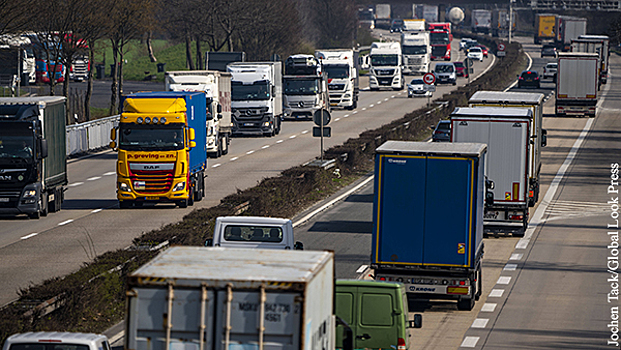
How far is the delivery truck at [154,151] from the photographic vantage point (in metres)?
31.1

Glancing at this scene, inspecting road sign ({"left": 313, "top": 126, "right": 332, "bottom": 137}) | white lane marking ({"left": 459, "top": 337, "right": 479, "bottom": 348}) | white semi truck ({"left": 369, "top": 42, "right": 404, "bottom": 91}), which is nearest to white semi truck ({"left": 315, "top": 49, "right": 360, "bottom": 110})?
white semi truck ({"left": 369, "top": 42, "right": 404, "bottom": 91})

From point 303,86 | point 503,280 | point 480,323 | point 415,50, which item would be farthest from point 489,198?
point 415,50

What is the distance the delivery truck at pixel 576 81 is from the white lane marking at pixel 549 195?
5.32 meters

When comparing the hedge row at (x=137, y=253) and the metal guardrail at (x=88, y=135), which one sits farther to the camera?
the metal guardrail at (x=88, y=135)

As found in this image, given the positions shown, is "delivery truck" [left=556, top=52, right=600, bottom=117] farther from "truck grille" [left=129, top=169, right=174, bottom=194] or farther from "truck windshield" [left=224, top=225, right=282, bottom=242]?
"truck windshield" [left=224, top=225, right=282, bottom=242]

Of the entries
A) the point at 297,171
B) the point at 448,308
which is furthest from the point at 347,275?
the point at 297,171

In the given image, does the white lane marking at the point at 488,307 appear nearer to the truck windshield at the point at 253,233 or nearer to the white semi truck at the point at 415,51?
the truck windshield at the point at 253,233

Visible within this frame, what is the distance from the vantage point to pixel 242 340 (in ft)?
31.9

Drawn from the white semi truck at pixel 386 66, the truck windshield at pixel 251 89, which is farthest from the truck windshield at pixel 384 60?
the truck windshield at pixel 251 89

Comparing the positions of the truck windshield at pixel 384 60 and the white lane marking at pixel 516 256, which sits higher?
the truck windshield at pixel 384 60

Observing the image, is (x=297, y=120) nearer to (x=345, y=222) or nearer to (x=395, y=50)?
(x=395, y=50)

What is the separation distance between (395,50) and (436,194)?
64094 millimetres

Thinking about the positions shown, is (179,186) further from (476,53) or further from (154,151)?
(476,53)

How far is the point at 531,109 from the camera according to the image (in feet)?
94.8
